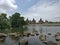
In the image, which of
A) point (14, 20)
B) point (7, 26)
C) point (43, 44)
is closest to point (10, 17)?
point (14, 20)

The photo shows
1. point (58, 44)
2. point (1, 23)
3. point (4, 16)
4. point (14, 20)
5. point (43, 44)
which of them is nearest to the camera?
point (58, 44)

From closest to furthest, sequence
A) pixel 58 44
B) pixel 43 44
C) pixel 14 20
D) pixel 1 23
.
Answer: pixel 58 44, pixel 43 44, pixel 1 23, pixel 14 20

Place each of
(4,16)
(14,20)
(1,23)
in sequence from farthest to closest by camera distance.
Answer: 1. (14,20)
2. (4,16)
3. (1,23)

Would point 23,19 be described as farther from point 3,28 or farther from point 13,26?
point 3,28

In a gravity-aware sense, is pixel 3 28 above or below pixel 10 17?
below

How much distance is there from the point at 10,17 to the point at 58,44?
226 feet

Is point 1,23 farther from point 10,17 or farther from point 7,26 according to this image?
point 10,17

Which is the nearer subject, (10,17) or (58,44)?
(58,44)

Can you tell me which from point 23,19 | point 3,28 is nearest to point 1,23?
point 3,28

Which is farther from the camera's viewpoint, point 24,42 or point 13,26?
point 13,26

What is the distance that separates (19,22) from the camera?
97.3 meters

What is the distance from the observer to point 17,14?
325 feet

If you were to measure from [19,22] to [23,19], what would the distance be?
483cm

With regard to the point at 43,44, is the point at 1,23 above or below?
above
